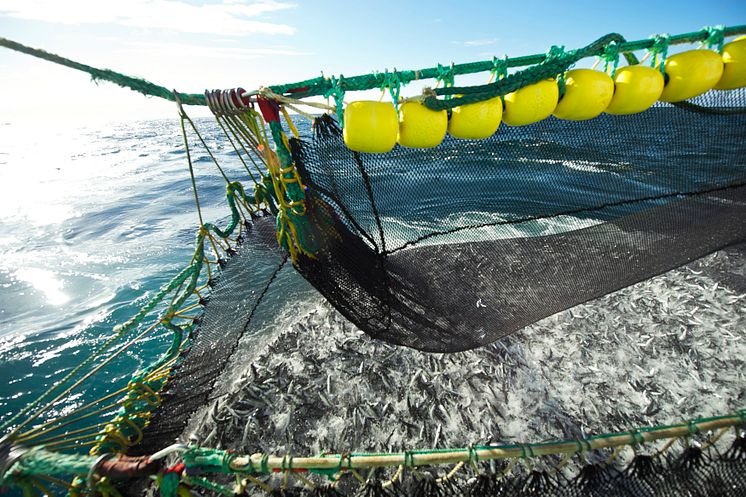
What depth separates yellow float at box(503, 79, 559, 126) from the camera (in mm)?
2135

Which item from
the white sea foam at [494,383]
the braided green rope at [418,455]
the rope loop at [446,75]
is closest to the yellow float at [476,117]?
the rope loop at [446,75]

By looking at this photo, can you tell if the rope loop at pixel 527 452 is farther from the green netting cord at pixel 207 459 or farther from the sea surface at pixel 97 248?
the sea surface at pixel 97 248

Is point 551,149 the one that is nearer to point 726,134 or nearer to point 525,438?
point 726,134

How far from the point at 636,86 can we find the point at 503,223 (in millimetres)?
1556

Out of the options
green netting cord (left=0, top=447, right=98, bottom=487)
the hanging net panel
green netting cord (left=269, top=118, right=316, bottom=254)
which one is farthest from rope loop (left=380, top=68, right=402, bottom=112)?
green netting cord (left=0, top=447, right=98, bottom=487)

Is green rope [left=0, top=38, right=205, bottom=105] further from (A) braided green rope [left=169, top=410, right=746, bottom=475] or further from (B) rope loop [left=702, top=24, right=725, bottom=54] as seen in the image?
(B) rope loop [left=702, top=24, right=725, bottom=54]

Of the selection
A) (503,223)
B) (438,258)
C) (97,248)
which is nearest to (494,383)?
(438,258)

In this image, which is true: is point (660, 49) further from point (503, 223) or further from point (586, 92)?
point (503, 223)

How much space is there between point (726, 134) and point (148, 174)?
2401 cm

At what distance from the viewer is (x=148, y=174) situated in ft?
64.9

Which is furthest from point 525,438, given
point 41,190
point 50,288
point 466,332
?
point 41,190

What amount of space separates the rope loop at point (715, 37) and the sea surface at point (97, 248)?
2.49 feet

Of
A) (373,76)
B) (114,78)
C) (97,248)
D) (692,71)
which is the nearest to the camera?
(114,78)

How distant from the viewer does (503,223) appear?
3457 mm
